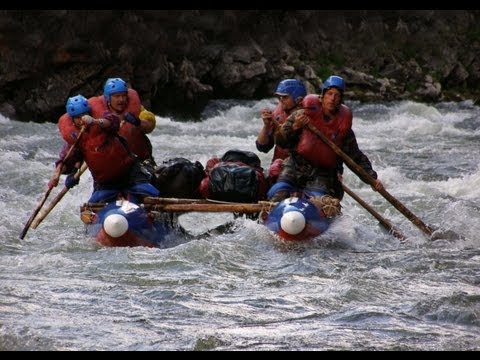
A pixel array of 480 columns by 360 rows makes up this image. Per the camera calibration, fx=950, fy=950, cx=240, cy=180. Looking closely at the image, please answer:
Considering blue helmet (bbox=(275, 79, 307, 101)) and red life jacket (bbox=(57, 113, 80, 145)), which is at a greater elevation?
blue helmet (bbox=(275, 79, 307, 101))

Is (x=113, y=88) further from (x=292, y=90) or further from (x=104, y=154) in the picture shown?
(x=292, y=90)

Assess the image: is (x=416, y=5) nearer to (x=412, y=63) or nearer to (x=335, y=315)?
(x=412, y=63)

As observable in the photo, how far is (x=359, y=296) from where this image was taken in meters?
6.65

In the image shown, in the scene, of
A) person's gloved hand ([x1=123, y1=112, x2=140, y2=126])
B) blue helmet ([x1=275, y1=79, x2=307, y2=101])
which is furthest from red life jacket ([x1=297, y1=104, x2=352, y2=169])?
person's gloved hand ([x1=123, y1=112, x2=140, y2=126])

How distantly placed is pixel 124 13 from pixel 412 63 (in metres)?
8.92

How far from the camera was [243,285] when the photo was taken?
704cm

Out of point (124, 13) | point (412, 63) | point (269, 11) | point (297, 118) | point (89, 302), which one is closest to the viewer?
point (89, 302)

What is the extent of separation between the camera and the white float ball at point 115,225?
7.97 m

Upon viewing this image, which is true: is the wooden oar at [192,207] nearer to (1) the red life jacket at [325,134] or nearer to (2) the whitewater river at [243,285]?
(2) the whitewater river at [243,285]

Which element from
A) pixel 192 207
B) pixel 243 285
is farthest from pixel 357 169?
pixel 243 285

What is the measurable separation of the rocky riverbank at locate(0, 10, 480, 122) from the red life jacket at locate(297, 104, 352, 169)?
1012 cm

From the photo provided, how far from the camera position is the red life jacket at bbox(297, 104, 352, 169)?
850 cm

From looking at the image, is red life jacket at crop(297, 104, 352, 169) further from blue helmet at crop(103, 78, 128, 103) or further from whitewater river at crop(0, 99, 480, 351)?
blue helmet at crop(103, 78, 128, 103)
